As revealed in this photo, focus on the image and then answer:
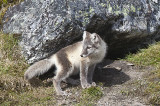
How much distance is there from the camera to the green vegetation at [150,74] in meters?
5.32

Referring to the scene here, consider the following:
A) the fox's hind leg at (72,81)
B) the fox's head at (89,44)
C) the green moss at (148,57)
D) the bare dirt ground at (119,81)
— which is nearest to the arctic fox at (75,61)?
the fox's head at (89,44)

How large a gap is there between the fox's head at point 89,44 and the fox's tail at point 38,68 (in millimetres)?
960

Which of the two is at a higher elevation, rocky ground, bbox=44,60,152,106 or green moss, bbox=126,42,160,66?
green moss, bbox=126,42,160,66

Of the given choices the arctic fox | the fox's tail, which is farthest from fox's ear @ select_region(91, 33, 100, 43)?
the fox's tail

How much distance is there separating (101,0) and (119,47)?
167 cm

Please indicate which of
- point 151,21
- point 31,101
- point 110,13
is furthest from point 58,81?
point 151,21

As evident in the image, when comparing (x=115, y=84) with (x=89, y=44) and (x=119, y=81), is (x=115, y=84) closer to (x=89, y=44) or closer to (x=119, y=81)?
(x=119, y=81)

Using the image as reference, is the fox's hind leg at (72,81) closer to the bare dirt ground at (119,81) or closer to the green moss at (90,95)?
the bare dirt ground at (119,81)

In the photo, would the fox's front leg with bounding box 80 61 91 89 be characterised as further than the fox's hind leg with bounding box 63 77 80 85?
No

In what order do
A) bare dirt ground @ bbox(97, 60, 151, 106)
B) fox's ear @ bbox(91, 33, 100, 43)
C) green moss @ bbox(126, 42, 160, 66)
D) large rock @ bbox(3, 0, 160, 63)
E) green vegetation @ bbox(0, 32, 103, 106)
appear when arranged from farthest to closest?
green moss @ bbox(126, 42, 160, 66), large rock @ bbox(3, 0, 160, 63), fox's ear @ bbox(91, 33, 100, 43), green vegetation @ bbox(0, 32, 103, 106), bare dirt ground @ bbox(97, 60, 151, 106)

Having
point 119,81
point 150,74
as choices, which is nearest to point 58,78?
point 119,81

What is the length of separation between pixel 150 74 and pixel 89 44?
167 cm

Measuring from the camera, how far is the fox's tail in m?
6.06

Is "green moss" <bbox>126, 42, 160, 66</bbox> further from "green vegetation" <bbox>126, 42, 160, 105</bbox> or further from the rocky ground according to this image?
the rocky ground
